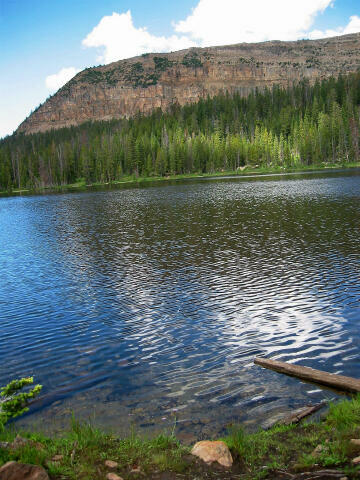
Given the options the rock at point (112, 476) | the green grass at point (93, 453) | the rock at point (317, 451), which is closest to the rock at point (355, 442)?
the rock at point (317, 451)

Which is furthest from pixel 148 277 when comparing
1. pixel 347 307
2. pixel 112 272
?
pixel 347 307

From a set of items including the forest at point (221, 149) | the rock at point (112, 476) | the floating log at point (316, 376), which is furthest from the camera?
the forest at point (221, 149)

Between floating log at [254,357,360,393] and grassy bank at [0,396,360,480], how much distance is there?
3.70ft

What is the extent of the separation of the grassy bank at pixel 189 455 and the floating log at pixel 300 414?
267 mm

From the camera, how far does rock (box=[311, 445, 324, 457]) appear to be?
6.28 metres

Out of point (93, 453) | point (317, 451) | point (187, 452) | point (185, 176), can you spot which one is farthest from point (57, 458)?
point (185, 176)

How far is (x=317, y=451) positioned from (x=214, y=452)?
1681mm

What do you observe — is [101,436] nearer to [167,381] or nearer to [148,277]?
[167,381]

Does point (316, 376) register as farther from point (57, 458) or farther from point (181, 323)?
point (181, 323)

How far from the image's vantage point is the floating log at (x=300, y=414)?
788cm

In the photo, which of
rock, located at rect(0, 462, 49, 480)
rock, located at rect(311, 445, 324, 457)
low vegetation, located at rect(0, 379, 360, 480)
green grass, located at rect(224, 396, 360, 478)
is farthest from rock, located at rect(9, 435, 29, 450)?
rock, located at rect(311, 445, 324, 457)

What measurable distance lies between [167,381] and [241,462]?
4.10 meters

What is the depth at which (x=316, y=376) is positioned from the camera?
30.7ft

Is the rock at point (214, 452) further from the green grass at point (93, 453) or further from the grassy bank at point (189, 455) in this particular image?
the green grass at point (93, 453)
